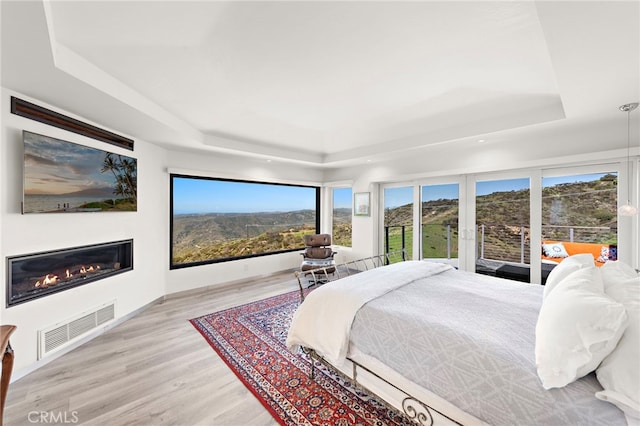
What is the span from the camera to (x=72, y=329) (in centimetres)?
262

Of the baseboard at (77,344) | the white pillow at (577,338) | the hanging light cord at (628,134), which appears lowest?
the baseboard at (77,344)

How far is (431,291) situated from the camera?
225cm

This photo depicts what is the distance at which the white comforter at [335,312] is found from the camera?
6.10 ft

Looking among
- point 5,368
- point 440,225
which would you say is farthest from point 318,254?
point 5,368

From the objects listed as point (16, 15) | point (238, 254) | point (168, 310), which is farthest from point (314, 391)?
point (238, 254)

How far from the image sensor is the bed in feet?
3.55

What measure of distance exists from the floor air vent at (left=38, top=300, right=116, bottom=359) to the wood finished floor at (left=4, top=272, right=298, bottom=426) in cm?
14

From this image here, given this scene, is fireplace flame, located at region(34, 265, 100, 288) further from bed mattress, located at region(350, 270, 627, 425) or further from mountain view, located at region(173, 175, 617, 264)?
bed mattress, located at region(350, 270, 627, 425)

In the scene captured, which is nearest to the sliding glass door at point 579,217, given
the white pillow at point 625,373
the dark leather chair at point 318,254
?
the white pillow at point 625,373

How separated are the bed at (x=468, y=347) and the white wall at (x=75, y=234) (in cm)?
234

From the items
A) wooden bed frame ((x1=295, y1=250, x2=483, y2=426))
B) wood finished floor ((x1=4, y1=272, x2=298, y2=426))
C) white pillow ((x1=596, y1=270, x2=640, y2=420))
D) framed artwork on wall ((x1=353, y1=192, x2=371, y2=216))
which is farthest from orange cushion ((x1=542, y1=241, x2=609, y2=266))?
wood finished floor ((x1=4, y1=272, x2=298, y2=426))

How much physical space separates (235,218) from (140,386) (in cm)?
338

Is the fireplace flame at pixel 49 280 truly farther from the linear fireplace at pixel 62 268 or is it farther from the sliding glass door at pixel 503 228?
the sliding glass door at pixel 503 228
